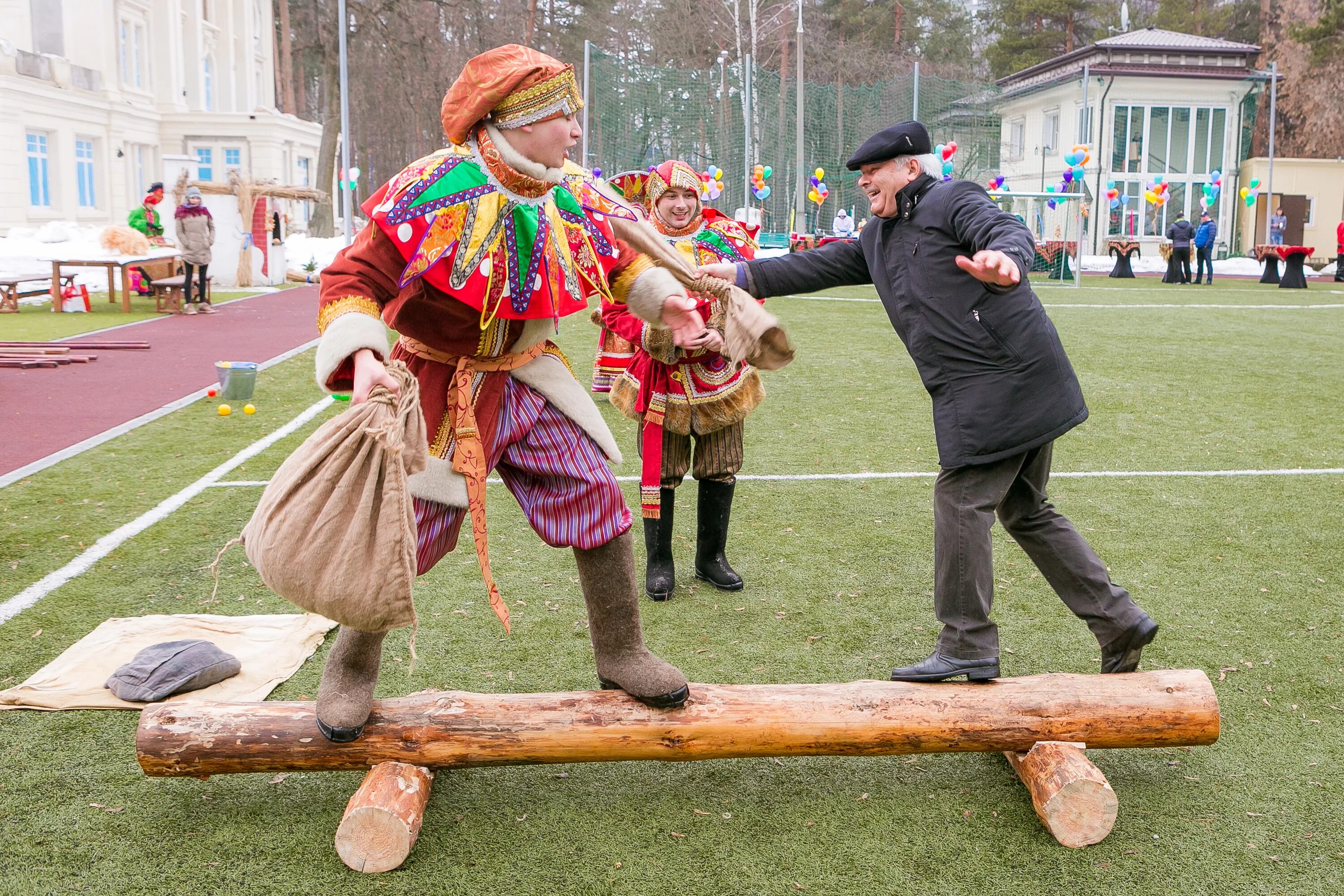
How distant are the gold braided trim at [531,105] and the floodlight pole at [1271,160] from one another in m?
35.1

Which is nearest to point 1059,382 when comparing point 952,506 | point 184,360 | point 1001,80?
point 952,506

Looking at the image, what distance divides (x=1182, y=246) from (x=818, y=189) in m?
10.3

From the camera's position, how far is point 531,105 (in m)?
2.96

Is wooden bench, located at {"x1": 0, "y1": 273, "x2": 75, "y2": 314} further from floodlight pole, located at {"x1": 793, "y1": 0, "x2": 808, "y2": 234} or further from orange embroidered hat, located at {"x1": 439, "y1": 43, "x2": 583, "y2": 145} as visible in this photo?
orange embroidered hat, located at {"x1": 439, "y1": 43, "x2": 583, "y2": 145}

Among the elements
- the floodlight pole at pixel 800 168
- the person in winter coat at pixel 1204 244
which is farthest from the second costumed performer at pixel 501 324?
the floodlight pole at pixel 800 168

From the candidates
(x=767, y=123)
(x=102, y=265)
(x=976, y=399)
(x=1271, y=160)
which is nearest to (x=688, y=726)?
(x=976, y=399)

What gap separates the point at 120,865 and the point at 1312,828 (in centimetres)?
305

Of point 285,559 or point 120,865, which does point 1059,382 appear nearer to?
point 285,559

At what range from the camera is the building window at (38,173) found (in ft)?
99.8

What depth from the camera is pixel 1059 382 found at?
3.50 metres

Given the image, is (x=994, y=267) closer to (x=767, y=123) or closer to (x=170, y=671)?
(x=170, y=671)

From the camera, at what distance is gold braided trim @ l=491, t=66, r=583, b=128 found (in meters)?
2.96

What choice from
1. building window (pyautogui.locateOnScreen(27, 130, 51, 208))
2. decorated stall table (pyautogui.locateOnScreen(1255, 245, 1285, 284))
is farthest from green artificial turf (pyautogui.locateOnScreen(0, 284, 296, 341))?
decorated stall table (pyautogui.locateOnScreen(1255, 245, 1285, 284))

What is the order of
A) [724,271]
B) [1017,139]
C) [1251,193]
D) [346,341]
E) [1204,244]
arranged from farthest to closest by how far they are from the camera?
[1017,139] < [1251,193] < [1204,244] < [724,271] < [346,341]
